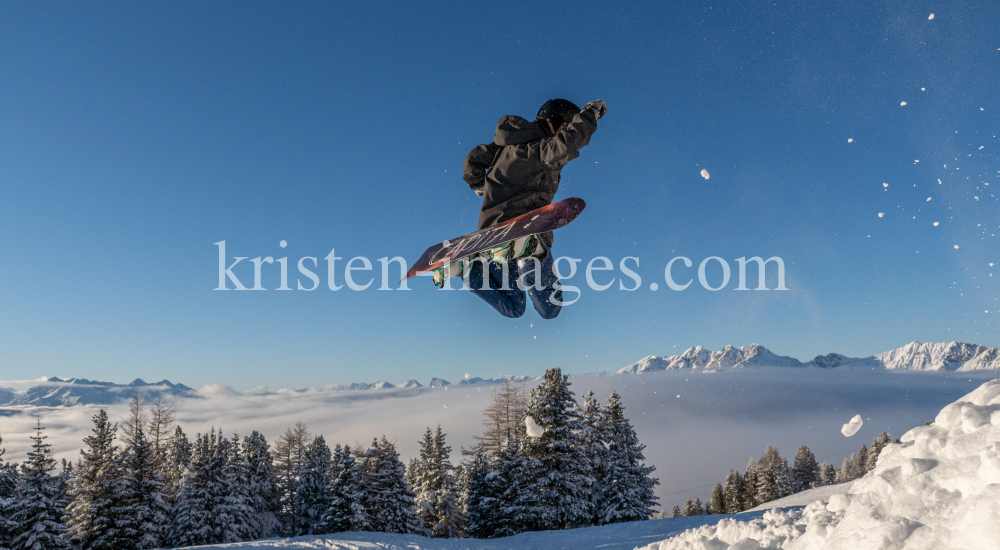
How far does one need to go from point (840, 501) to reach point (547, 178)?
4.11 metres

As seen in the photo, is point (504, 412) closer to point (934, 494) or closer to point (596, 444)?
point (596, 444)

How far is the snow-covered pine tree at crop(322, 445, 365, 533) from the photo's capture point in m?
21.2

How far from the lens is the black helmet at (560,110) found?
5.34 metres

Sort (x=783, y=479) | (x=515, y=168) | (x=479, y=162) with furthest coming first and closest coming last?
(x=783, y=479)
(x=479, y=162)
(x=515, y=168)

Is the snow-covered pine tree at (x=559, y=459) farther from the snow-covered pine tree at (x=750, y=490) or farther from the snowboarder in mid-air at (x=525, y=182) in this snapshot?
the snow-covered pine tree at (x=750, y=490)

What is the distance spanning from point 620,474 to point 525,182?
19788 mm

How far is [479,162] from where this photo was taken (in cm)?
616

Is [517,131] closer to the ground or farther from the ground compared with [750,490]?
farther from the ground

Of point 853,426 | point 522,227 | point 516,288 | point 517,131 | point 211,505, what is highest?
point 517,131

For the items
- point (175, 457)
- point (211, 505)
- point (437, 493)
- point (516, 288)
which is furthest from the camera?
point (175, 457)

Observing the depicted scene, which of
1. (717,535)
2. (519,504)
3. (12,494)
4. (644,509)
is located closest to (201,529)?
(12,494)

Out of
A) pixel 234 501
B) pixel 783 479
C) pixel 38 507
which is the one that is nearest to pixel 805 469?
pixel 783 479

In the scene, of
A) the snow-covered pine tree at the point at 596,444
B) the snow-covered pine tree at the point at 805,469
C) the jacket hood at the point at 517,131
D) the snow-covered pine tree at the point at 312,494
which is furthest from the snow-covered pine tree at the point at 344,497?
the snow-covered pine tree at the point at 805,469

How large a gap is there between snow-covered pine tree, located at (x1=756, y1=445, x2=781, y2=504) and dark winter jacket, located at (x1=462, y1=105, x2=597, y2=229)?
3665 cm
